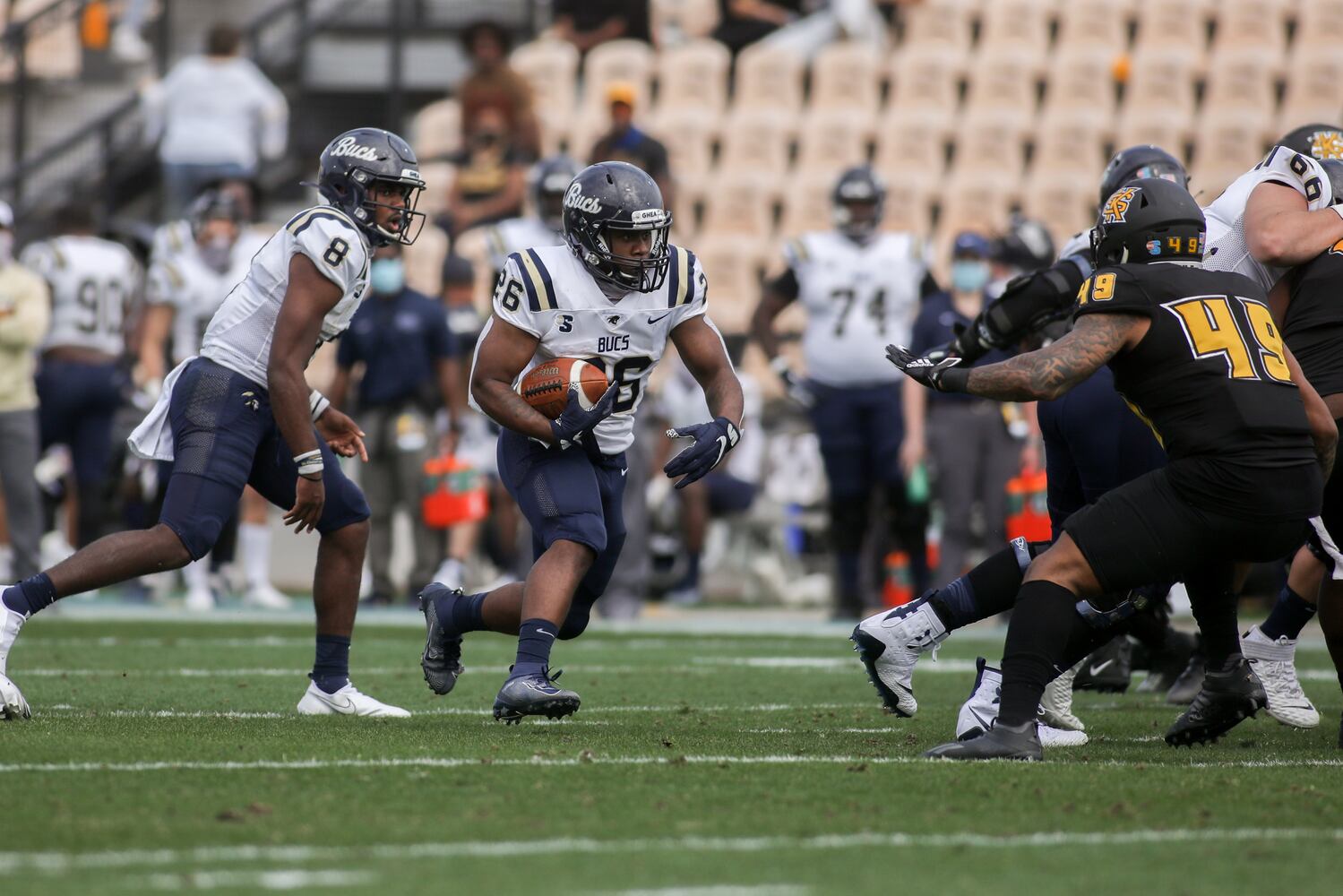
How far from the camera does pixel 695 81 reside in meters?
16.4

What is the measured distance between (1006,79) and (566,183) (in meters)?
5.98

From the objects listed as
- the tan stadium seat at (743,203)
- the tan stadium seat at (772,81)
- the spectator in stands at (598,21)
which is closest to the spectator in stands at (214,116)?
the tan stadium seat at (743,203)

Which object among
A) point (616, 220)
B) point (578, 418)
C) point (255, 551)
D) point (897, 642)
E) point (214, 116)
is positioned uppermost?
point (214, 116)

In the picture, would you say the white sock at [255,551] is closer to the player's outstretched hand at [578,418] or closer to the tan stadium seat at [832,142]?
the tan stadium seat at [832,142]

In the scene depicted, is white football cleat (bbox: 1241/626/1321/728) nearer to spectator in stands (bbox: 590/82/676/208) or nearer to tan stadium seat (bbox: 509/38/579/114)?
spectator in stands (bbox: 590/82/676/208)

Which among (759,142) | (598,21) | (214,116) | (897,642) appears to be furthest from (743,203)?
(897,642)

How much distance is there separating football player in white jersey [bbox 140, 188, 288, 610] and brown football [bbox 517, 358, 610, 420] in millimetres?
5896

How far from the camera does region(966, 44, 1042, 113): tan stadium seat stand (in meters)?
15.6

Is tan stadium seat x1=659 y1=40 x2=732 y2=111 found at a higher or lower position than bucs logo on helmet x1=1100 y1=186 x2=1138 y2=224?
higher

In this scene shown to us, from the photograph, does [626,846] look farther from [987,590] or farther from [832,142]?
[832,142]

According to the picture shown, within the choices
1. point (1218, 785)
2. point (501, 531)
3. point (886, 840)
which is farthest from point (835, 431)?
point (886, 840)

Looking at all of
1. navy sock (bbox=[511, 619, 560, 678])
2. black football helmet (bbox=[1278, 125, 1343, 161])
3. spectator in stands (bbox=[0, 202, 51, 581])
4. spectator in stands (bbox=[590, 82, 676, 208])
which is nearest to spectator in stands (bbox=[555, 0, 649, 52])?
spectator in stands (bbox=[590, 82, 676, 208])

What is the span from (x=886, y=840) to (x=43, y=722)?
2.76 m

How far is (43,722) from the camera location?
5418 millimetres
